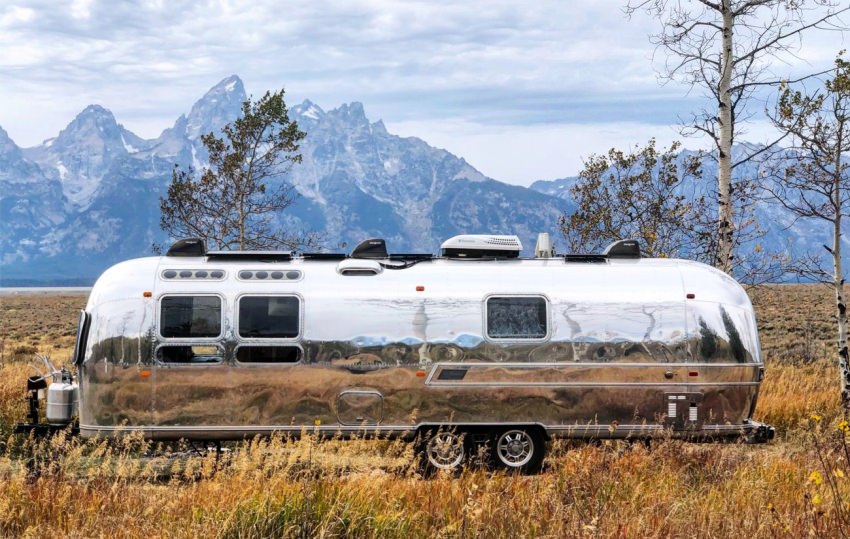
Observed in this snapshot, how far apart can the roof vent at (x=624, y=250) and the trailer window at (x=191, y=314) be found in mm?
4592

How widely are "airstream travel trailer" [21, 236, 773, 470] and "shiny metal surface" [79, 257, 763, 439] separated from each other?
0.02 metres

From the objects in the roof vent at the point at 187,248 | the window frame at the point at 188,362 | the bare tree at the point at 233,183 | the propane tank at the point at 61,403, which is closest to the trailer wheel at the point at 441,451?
the window frame at the point at 188,362

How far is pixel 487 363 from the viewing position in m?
10.0

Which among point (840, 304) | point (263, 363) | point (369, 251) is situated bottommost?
point (263, 363)

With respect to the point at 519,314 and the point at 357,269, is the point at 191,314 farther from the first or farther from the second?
the point at 519,314

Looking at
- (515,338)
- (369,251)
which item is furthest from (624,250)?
(369,251)

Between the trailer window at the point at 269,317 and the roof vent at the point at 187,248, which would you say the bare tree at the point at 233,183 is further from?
the trailer window at the point at 269,317

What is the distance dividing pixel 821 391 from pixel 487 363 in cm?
726

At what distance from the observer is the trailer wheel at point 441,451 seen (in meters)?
9.97

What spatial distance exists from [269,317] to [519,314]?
108 inches

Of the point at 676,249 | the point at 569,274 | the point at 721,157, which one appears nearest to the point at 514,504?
the point at 569,274

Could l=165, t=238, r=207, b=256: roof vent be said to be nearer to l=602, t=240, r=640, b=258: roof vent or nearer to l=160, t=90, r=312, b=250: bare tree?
l=602, t=240, r=640, b=258: roof vent

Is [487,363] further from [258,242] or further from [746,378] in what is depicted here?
[258,242]

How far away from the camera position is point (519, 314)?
10.1 meters
